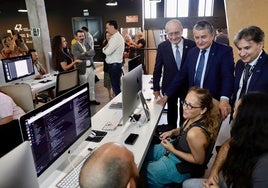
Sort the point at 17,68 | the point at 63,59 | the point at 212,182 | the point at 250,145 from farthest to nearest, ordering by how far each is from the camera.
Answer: the point at 63,59 → the point at 17,68 → the point at 212,182 → the point at 250,145

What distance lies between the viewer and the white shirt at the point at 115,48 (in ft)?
13.9

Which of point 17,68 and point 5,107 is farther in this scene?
point 17,68

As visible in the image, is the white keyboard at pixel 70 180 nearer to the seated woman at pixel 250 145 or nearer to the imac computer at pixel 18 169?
the imac computer at pixel 18 169

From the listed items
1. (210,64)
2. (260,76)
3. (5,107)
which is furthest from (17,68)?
(260,76)

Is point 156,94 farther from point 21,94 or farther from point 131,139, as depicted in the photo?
point 21,94

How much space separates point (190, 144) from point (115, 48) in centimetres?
306

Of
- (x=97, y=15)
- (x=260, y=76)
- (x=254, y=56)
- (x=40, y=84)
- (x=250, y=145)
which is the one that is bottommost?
(x=40, y=84)

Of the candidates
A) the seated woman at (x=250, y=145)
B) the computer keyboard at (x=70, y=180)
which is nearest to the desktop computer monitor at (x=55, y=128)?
the computer keyboard at (x=70, y=180)

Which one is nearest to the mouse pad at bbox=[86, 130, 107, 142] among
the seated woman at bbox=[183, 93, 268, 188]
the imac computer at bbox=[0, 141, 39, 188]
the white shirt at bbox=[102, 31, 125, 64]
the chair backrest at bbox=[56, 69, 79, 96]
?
the imac computer at bbox=[0, 141, 39, 188]

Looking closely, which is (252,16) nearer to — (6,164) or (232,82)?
(232,82)

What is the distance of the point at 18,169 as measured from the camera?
2.64ft

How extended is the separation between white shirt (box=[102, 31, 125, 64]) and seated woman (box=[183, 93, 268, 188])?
10.8 ft

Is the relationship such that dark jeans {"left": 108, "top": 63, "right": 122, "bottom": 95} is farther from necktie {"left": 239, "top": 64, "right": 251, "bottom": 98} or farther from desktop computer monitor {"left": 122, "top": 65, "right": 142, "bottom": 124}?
necktie {"left": 239, "top": 64, "right": 251, "bottom": 98}

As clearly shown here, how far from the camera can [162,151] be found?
6.39 feet
